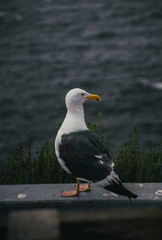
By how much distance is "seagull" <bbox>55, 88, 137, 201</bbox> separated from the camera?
3.59 meters

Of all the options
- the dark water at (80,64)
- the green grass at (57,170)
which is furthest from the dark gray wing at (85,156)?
the dark water at (80,64)

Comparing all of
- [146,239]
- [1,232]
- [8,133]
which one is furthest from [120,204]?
[8,133]

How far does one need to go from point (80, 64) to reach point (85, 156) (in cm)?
794

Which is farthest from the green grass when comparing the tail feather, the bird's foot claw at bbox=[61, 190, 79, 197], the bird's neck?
the tail feather

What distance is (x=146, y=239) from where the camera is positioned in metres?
3.49

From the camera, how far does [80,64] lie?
1137cm

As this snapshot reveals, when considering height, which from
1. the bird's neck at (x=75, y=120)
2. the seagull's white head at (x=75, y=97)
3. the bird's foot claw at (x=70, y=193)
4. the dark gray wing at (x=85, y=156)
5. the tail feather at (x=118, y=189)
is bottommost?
the bird's foot claw at (x=70, y=193)

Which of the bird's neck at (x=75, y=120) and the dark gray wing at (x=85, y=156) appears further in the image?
the bird's neck at (x=75, y=120)

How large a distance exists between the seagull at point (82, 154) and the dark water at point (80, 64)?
11.9 feet

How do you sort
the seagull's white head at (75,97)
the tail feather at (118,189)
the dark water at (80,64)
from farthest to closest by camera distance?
the dark water at (80,64) → the seagull's white head at (75,97) → the tail feather at (118,189)

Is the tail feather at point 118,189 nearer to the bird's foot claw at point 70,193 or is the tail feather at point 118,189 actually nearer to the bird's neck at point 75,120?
the bird's foot claw at point 70,193

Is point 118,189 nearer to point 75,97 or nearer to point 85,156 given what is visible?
point 85,156

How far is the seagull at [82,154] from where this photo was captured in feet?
11.8

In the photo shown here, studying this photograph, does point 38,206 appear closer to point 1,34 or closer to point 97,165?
point 97,165
